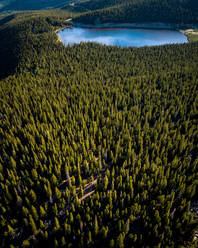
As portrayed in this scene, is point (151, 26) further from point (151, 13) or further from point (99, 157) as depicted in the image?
point (99, 157)

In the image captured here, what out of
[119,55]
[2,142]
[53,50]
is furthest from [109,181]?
[53,50]

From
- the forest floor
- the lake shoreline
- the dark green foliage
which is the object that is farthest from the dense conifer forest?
the dark green foliage

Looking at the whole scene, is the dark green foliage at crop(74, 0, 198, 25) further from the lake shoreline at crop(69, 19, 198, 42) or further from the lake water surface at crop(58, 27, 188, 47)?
the lake water surface at crop(58, 27, 188, 47)

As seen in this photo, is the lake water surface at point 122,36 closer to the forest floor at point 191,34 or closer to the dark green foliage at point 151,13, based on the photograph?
the forest floor at point 191,34

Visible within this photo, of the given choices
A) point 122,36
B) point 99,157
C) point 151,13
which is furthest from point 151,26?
point 99,157

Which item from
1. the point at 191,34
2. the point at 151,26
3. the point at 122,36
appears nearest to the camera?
the point at 191,34

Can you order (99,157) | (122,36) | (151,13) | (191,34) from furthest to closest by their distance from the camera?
(151,13) < (122,36) < (191,34) < (99,157)

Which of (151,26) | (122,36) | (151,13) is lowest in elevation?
(122,36)
